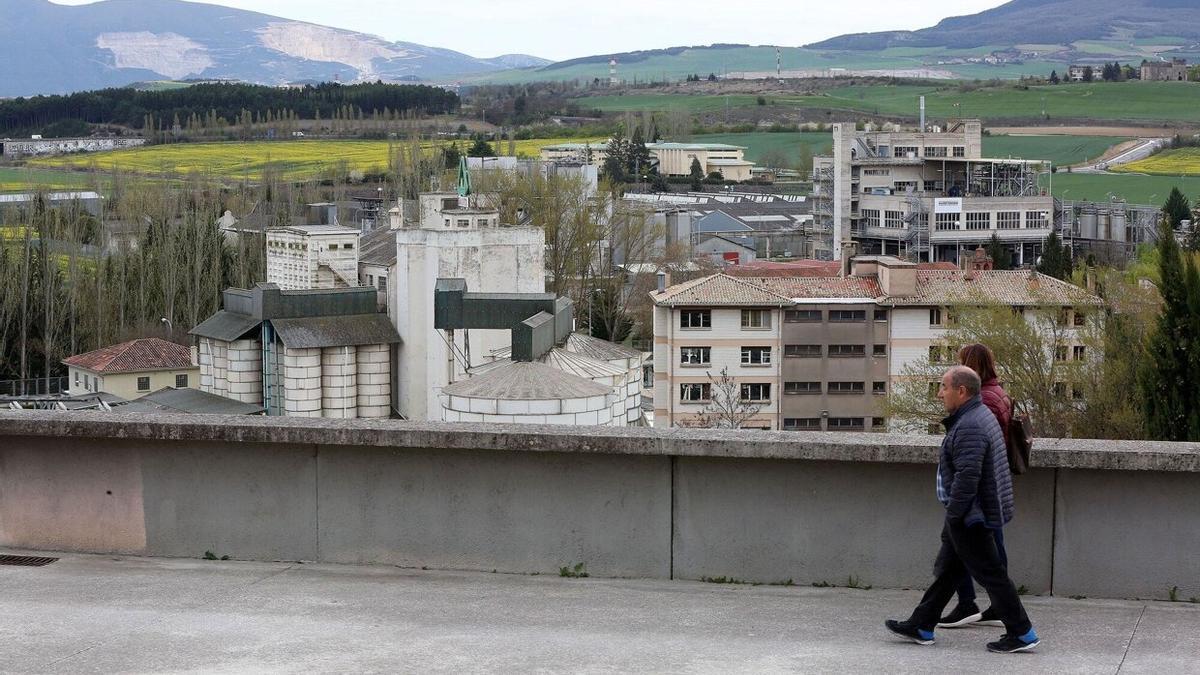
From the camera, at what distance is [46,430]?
32.3 feet

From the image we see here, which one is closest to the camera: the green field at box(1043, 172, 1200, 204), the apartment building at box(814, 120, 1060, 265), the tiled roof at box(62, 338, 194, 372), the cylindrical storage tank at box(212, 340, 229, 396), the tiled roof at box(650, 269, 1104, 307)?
the cylindrical storage tank at box(212, 340, 229, 396)

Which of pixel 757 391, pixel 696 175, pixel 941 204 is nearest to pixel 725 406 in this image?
pixel 757 391

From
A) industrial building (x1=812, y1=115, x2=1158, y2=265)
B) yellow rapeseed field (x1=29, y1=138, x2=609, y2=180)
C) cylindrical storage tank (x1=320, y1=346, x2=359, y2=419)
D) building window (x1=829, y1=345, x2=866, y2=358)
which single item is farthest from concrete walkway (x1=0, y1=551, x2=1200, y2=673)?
yellow rapeseed field (x1=29, y1=138, x2=609, y2=180)

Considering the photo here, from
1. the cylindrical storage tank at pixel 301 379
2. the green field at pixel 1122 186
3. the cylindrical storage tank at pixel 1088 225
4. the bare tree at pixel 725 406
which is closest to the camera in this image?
the cylindrical storage tank at pixel 301 379

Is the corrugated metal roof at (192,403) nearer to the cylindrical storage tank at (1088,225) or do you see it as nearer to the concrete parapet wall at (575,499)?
the concrete parapet wall at (575,499)

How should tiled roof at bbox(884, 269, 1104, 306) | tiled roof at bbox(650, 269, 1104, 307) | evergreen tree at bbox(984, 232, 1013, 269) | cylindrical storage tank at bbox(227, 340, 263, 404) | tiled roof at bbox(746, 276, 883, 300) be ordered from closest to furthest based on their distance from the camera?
1. tiled roof at bbox(884, 269, 1104, 306)
2. cylindrical storage tank at bbox(227, 340, 263, 404)
3. tiled roof at bbox(650, 269, 1104, 307)
4. tiled roof at bbox(746, 276, 883, 300)
5. evergreen tree at bbox(984, 232, 1013, 269)

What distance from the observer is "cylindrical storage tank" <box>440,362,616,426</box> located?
92.1 feet

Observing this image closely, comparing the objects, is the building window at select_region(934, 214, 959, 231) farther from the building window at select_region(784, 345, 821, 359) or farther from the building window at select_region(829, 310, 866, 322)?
the building window at select_region(784, 345, 821, 359)

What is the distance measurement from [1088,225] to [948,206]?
28.8 feet

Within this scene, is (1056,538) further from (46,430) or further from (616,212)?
(616,212)

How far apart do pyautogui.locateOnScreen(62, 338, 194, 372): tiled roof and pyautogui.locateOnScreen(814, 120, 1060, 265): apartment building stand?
1451 inches

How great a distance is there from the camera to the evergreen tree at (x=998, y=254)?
78.2m

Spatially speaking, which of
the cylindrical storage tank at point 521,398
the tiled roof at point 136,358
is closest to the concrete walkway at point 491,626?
the cylindrical storage tank at point 521,398

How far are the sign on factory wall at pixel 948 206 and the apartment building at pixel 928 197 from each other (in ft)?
0.17
